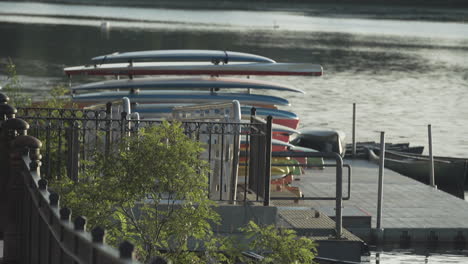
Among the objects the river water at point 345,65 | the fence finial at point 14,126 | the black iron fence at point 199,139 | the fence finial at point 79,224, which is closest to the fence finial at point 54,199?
the fence finial at point 79,224

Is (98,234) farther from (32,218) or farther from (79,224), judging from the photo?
(32,218)

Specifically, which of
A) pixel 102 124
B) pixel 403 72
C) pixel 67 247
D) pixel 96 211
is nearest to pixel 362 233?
pixel 102 124

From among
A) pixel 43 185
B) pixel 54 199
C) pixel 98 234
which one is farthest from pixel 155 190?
pixel 98 234

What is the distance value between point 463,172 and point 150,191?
1626 cm

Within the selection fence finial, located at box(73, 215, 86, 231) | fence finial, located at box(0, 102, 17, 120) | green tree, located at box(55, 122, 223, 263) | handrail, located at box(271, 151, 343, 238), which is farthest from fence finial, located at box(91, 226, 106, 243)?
handrail, located at box(271, 151, 343, 238)

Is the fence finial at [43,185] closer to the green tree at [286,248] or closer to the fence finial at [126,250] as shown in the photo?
the fence finial at [126,250]

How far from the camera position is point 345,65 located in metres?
75.8

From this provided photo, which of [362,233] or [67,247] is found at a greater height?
[67,247]

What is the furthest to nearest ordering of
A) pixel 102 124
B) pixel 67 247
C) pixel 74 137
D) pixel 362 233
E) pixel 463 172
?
pixel 463 172, pixel 362 233, pixel 102 124, pixel 74 137, pixel 67 247

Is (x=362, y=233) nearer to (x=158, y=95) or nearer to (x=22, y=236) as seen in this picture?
(x=158, y=95)

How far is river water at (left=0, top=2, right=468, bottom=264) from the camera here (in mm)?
44250

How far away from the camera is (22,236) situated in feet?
28.3

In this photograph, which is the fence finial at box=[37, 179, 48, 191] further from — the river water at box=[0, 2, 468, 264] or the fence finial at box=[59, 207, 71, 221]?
the river water at box=[0, 2, 468, 264]

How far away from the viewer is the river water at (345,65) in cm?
4425
